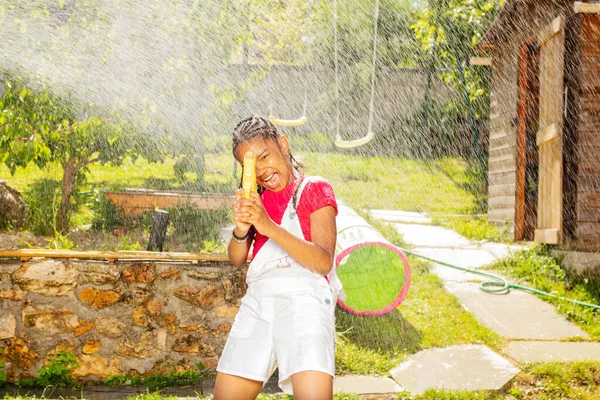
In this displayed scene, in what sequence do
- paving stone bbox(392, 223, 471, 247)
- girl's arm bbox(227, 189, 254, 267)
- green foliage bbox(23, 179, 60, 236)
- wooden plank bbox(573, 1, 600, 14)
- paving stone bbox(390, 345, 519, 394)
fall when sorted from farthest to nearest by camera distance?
paving stone bbox(392, 223, 471, 247)
green foliage bbox(23, 179, 60, 236)
wooden plank bbox(573, 1, 600, 14)
paving stone bbox(390, 345, 519, 394)
girl's arm bbox(227, 189, 254, 267)

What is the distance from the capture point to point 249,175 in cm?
210

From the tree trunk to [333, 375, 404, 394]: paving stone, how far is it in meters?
3.96

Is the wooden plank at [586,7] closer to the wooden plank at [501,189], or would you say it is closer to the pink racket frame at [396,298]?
the pink racket frame at [396,298]

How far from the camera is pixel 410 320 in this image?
4918 mm

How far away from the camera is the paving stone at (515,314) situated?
15.8 feet

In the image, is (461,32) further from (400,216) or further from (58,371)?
(58,371)

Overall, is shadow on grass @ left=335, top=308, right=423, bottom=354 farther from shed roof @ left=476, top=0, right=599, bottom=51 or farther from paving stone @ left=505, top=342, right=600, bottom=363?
shed roof @ left=476, top=0, right=599, bottom=51

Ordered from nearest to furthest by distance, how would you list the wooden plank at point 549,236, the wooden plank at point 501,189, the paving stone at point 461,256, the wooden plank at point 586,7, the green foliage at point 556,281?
the green foliage at point 556,281 → the wooden plank at point 586,7 → the wooden plank at point 549,236 → the paving stone at point 461,256 → the wooden plank at point 501,189

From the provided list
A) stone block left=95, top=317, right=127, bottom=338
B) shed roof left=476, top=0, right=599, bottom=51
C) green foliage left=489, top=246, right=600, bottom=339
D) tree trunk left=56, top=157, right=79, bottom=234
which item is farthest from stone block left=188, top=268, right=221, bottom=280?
shed roof left=476, top=0, right=599, bottom=51

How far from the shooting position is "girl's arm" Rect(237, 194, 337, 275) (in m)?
Result: 2.10

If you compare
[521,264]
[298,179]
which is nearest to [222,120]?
[521,264]

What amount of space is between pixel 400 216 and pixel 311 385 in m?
7.83

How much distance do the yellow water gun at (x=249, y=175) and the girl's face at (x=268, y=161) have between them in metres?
0.12

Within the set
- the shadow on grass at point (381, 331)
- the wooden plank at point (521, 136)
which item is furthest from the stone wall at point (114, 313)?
the wooden plank at point (521, 136)
